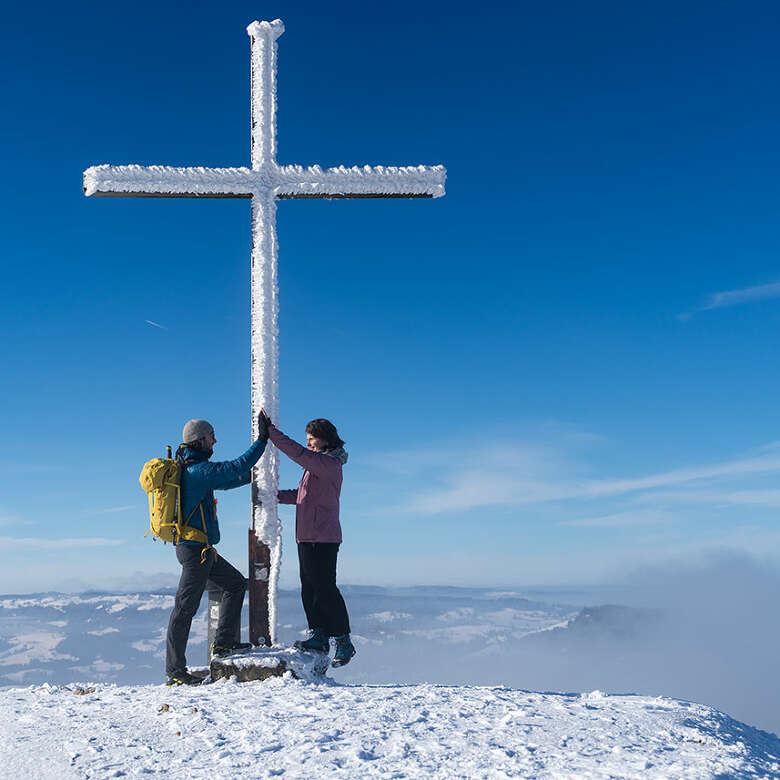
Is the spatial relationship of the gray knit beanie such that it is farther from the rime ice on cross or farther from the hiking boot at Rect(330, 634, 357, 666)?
the hiking boot at Rect(330, 634, 357, 666)

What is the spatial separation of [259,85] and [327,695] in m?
6.37

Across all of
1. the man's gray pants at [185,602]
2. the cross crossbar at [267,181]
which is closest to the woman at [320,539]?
the man's gray pants at [185,602]

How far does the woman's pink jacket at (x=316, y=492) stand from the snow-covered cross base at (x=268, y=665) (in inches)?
43.8

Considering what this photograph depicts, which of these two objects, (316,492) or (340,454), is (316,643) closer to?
(316,492)

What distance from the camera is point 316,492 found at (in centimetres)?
769

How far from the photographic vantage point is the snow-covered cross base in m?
7.40

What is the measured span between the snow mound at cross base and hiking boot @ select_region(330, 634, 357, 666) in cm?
49

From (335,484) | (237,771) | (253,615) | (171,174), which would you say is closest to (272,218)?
(171,174)

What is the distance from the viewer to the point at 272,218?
27.4 feet

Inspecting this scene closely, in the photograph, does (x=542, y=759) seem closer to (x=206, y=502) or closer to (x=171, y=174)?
(x=206, y=502)

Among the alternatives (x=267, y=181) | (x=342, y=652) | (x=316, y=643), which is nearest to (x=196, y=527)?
(x=316, y=643)

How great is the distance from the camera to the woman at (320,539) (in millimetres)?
7676

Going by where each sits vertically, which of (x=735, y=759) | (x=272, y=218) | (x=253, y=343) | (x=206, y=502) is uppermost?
(x=272, y=218)

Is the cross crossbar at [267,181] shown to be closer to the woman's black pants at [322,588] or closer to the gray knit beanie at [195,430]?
the gray knit beanie at [195,430]
